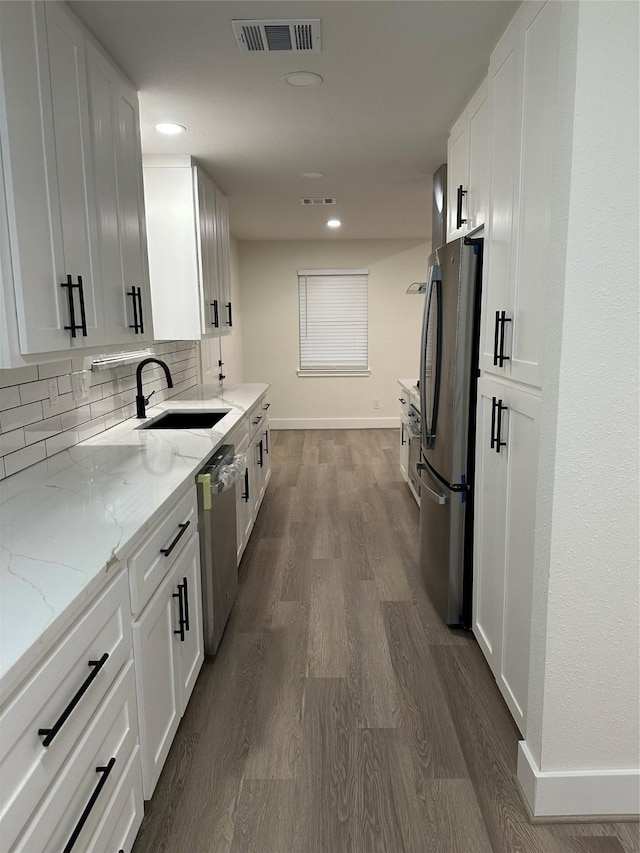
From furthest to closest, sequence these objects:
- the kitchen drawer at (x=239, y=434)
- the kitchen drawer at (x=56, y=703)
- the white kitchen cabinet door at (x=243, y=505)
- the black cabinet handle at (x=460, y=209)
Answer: the white kitchen cabinet door at (x=243, y=505) → the kitchen drawer at (x=239, y=434) → the black cabinet handle at (x=460, y=209) → the kitchen drawer at (x=56, y=703)

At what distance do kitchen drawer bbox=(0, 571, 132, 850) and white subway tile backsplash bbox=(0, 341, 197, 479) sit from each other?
2.91ft

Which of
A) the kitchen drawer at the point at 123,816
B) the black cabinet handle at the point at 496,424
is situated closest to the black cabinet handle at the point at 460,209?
the black cabinet handle at the point at 496,424

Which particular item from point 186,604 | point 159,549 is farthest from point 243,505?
point 159,549

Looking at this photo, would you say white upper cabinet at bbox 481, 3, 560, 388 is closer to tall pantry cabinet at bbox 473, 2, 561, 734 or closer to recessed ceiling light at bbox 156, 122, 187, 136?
tall pantry cabinet at bbox 473, 2, 561, 734

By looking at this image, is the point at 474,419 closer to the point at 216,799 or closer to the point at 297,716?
the point at 297,716

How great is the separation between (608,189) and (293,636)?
7.21 ft

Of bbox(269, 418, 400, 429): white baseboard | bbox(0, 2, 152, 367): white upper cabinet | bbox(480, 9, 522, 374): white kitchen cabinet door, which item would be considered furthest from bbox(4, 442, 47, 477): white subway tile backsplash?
bbox(269, 418, 400, 429): white baseboard

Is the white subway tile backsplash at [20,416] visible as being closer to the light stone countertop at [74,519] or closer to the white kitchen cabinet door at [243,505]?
the light stone countertop at [74,519]

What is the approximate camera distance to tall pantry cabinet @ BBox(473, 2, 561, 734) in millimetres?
1736

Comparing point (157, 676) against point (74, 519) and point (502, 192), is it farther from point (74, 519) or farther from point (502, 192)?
point (502, 192)

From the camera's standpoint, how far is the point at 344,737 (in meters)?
2.08

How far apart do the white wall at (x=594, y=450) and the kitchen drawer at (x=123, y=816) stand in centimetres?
112

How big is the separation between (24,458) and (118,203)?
1052 millimetres

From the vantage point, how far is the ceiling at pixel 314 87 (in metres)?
1.98
